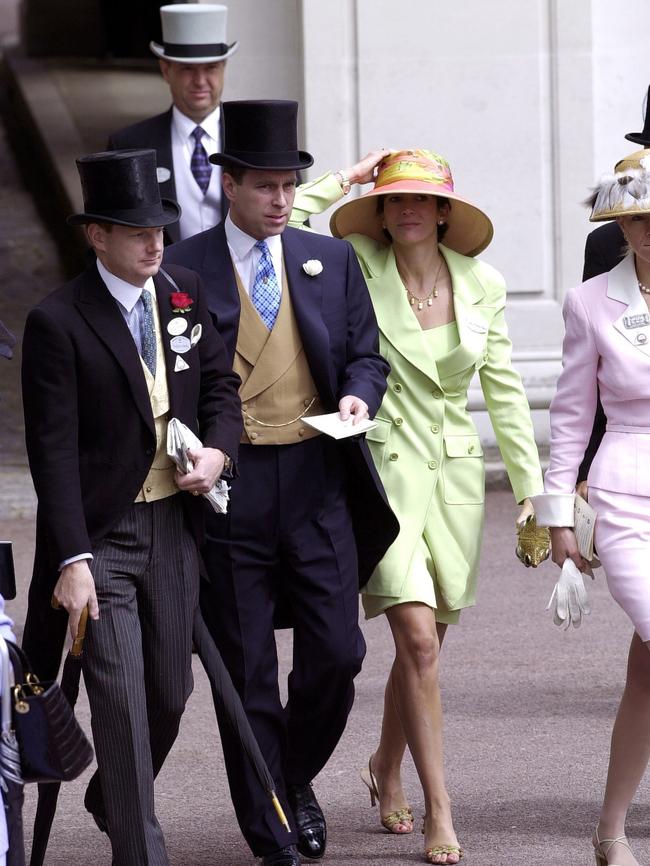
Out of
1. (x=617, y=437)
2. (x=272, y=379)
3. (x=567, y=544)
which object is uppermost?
(x=272, y=379)

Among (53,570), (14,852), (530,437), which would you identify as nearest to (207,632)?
(53,570)

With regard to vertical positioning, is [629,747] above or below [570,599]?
below

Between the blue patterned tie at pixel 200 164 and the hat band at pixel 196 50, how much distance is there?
0.31 metres

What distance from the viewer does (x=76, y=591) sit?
14.3 feet

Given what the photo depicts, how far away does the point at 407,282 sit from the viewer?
18.0 ft

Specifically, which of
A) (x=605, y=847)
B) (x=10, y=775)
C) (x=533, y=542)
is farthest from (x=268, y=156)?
(x=605, y=847)

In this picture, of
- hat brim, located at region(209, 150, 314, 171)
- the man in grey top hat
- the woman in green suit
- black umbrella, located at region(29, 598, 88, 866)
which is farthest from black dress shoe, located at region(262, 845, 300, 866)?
the man in grey top hat

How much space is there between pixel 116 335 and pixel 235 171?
29.7 inches

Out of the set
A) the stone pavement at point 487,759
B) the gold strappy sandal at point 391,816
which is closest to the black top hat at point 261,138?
the gold strappy sandal at point 391,816

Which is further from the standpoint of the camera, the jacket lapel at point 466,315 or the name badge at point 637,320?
the jacket lapel at point 466,315

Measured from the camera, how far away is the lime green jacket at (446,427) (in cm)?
535

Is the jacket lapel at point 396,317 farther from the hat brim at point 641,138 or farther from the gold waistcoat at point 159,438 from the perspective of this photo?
the gold waistcoat at point 159,438

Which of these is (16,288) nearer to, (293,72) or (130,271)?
(293,72)

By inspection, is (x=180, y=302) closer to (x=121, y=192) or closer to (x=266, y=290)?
(x=121, y=192)
